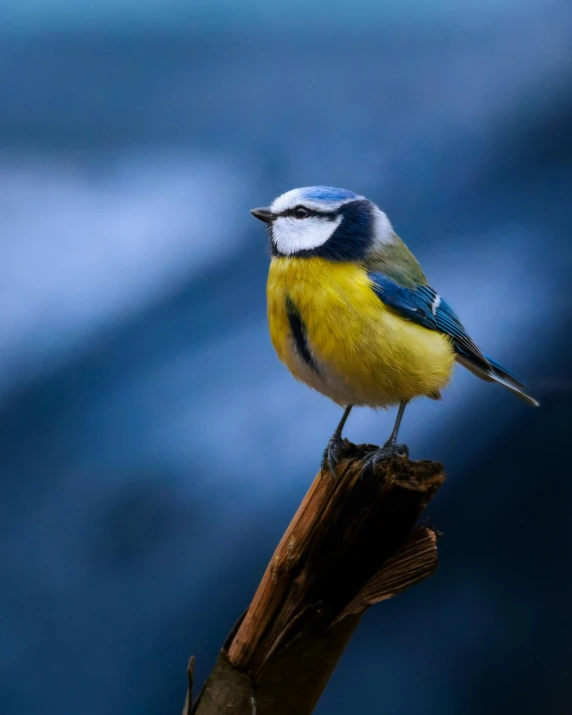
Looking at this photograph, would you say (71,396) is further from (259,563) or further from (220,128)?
(220,128)

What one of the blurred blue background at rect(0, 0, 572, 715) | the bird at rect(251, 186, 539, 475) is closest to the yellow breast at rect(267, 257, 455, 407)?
the bird at rect(251, 186, 539, 475)

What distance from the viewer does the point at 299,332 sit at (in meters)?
1.27

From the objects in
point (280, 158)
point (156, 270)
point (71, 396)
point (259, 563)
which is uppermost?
point (280, 158)

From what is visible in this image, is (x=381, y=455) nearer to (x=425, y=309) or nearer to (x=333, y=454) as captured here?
(x=333, y=454)

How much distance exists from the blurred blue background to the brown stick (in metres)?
0.55

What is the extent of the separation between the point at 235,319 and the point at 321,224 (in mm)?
545

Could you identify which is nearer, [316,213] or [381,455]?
[381,455]

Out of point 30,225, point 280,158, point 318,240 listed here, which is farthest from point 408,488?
point 30,225

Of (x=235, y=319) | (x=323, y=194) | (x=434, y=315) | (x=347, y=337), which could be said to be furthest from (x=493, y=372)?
(x=235, y=319)

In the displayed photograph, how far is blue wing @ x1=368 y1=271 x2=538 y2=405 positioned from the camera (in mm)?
1286

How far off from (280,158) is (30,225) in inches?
23.9

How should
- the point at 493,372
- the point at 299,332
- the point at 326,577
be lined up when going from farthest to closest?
the point at 493,372 → the point at 299,332 → the point at 326,577

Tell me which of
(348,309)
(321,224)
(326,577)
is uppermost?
(321,224)

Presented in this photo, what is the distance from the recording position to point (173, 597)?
68.8 inches
